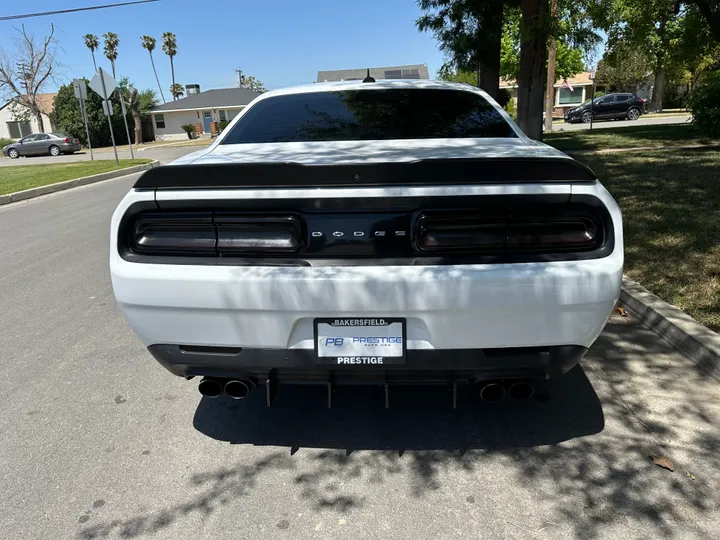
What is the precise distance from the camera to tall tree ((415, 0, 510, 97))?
1429 cm

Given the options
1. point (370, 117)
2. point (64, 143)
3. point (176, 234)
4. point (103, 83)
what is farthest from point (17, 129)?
point (176, 234)

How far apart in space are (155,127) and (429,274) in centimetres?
5918

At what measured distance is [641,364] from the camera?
12.0ft

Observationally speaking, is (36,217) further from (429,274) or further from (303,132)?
(429,274)

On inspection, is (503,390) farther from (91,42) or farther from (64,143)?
(91,42)

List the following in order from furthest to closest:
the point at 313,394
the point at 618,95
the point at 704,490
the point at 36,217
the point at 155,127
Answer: the point at 155,127 < the point at 618,95 < the point at 36,217 < the point at 313,394 < the point at 704,490

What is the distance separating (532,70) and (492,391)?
36.8 ft

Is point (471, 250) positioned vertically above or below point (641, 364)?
above

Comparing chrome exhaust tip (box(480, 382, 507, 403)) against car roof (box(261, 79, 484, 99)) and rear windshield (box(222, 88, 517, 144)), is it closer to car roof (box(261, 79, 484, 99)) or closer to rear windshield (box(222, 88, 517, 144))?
rear windshield (box(222, 88, 517, 144))

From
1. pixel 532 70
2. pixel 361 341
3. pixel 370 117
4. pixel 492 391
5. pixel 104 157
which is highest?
pixel 532 70

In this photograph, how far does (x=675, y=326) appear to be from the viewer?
383 centimetres

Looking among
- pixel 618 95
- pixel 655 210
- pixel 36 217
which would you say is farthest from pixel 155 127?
pixel 655 210

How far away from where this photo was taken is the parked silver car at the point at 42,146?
111 ft

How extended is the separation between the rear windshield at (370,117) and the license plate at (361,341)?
56.1 inches
